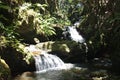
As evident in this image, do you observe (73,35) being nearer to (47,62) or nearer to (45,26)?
(45,26)

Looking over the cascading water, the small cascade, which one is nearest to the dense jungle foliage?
the small cascade

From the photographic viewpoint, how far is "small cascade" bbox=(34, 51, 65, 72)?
49.3ft

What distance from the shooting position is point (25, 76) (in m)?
13.0

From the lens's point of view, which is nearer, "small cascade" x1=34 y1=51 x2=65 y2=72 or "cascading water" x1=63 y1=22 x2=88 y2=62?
"small cascade" x1=34 y1=51 x2=65 y2=72

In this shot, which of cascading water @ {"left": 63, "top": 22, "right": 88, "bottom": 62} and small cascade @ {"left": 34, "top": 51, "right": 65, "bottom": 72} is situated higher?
cascading water @ {"left": 63, "top": 22, "right": 88, "bottom": 62}

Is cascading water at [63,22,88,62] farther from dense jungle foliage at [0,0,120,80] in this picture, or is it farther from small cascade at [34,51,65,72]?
small cascade at [34,51,65,72]

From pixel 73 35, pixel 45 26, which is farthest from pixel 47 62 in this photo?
pixel 73 35

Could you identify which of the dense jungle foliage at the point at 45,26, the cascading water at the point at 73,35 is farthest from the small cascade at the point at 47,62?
the cascading water at the point at 73,35

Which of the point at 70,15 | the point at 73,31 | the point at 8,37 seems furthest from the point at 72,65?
the point at 70,15

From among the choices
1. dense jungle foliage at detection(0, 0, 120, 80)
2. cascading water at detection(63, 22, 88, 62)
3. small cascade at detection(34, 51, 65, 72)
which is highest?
cascading water at detection(63, 22, 88, 62)

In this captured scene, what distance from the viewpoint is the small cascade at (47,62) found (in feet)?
49.3

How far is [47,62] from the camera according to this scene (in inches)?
607

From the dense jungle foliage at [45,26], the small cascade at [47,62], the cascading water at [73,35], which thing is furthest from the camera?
the cascading water at [73,35]

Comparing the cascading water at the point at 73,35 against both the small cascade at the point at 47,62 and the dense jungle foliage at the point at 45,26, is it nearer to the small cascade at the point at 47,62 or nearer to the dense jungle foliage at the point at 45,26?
the dense jungle foliage at the point at 45,26
